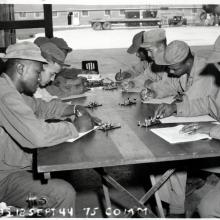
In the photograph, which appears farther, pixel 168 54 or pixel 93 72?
pixel 93 72

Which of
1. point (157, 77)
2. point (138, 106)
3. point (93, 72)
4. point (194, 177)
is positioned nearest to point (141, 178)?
point (194, 177)

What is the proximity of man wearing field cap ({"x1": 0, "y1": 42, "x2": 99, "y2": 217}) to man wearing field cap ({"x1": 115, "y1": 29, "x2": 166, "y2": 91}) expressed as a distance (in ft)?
7.03

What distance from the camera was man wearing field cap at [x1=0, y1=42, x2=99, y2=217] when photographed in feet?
7.16

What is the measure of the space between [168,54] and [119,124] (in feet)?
3.09

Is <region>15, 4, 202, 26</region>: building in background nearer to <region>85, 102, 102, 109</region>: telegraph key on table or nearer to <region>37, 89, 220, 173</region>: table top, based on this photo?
<region>85, 102, 102, 109</region>: telegraph key on table

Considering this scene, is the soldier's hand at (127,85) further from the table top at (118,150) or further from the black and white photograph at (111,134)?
the table top at (118,150)

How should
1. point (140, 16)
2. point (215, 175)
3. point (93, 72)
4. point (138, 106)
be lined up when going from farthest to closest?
point (140, 16) < point (93, 72) < point (215, 175) < point (138, 106)

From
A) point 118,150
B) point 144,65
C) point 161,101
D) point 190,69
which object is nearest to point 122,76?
point 144,65

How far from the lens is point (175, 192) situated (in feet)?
10.2
